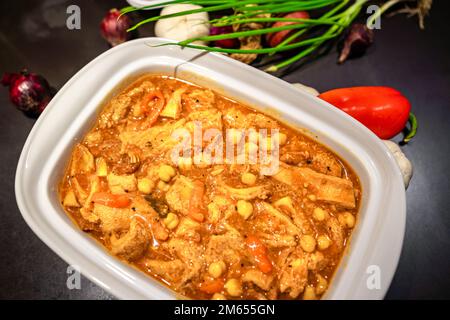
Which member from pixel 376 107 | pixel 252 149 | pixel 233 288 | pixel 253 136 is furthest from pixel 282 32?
pixel 233 288

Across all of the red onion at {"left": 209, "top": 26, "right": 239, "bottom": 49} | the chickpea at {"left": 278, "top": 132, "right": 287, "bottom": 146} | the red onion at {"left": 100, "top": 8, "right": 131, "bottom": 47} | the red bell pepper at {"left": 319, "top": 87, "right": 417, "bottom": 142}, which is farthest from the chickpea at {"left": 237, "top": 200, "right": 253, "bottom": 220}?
the red onion at {"left": 100, "top": 8, "right": 131, "bottom": 47}

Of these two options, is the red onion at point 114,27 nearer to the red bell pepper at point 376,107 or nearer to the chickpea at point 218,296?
the red bell pepper at point 376,107

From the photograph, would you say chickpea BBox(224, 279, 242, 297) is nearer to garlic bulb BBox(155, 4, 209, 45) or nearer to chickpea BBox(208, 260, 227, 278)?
chickpea BBox(208, 260, 227, 278)

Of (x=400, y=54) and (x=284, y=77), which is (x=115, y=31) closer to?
(x=284, y=77)

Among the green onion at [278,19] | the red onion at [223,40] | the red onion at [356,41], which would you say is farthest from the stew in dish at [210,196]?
the red onion at [356,41]

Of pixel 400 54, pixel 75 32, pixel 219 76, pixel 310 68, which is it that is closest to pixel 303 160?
pixel 219 76

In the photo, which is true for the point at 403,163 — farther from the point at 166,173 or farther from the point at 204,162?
the point at 166,173
